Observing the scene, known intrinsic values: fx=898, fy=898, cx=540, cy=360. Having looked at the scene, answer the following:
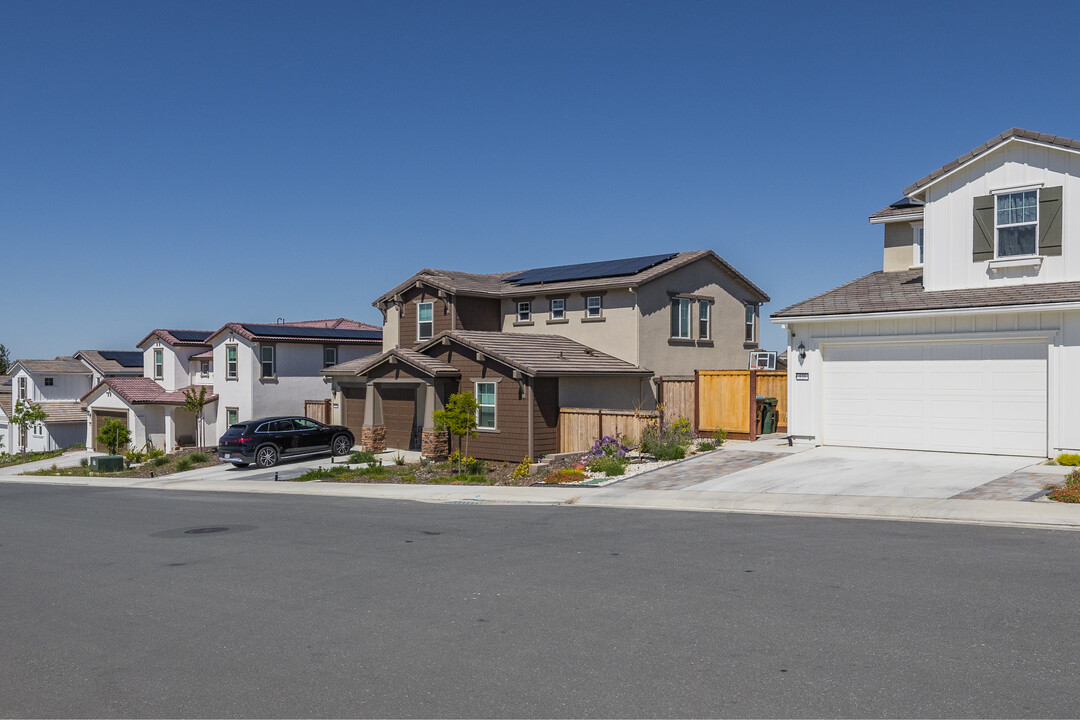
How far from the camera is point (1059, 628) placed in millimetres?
7551

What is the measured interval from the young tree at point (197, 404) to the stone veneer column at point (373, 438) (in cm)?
1096

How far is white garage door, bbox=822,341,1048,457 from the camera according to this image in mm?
18797

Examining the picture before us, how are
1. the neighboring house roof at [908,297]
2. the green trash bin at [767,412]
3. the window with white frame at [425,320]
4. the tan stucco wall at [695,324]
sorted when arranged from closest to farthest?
the neighboring house roof at [908,297] < the green trash bin at [767,412] < the tan stucco wall at [695,324] < the window with white frame at [425,320]

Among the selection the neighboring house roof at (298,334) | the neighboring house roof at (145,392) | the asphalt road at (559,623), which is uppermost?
the neighboring house roof at (298,334)

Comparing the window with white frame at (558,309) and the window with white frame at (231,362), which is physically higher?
the window with white frame at (558,309)

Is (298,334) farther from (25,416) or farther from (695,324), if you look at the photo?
(25,416)

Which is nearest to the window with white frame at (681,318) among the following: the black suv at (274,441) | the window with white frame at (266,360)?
the black suv at (274,441)

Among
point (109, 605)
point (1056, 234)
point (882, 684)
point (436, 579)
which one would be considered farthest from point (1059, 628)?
point (1056, 234)

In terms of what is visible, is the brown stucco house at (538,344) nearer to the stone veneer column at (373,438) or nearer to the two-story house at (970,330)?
the stone veneer column at (373,438)

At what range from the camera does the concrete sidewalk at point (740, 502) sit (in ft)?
43.6

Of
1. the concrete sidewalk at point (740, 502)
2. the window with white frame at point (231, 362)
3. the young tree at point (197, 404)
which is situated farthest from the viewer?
the window with white frame at point (231, 362)

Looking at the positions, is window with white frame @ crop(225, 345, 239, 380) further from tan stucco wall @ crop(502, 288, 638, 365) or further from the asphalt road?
the asphalt road

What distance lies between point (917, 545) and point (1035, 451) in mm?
9260

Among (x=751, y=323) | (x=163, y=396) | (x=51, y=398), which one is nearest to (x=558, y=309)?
(x=751, y=323)
